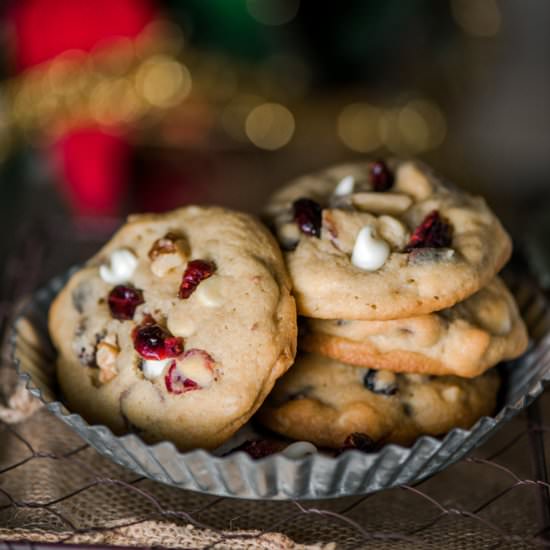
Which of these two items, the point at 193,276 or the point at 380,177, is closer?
the point at 193,276

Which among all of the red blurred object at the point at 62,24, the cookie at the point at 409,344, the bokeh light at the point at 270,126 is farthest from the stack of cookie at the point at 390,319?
the bokeh light at the point at 270,126

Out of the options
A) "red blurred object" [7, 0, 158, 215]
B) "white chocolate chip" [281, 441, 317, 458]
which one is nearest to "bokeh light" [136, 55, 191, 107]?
"red blurred object" [7, 0, 158, 215]

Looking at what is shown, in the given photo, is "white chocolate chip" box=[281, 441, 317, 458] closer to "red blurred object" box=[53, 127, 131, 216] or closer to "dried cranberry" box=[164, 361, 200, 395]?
"dried cranberry" box=[164, 361, 200, 395]

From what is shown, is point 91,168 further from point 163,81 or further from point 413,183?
point 413,183

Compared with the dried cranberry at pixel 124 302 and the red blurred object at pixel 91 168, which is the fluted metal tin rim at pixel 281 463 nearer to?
the dried cranberry at pixel 124 302

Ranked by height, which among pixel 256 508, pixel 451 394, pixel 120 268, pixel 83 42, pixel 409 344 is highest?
pixel 83 42

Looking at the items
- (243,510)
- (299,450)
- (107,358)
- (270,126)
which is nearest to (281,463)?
(299,450)
